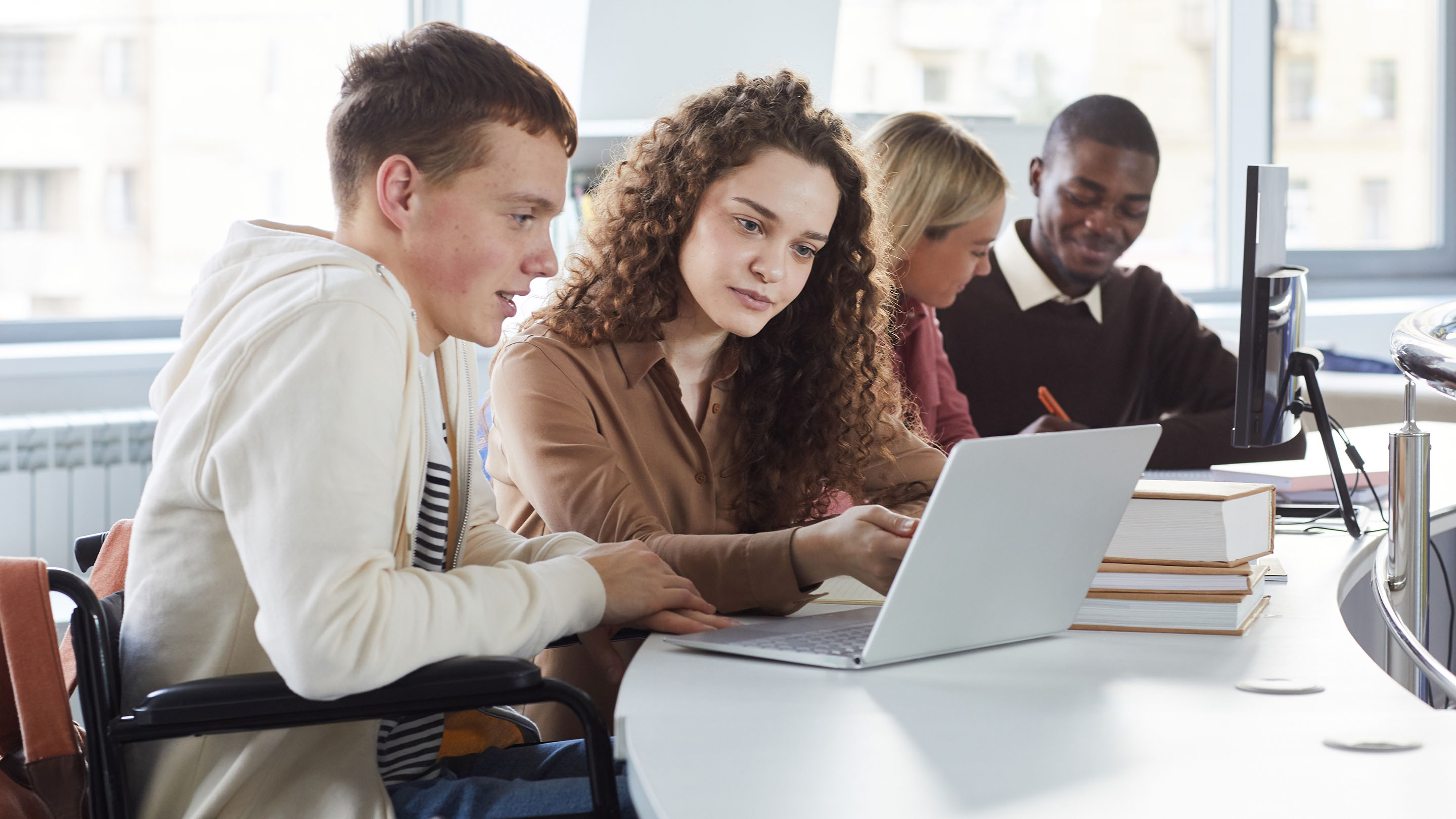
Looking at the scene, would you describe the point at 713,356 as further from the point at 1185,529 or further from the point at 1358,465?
the point at 1358,465

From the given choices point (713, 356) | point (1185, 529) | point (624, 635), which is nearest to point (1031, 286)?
point (713, 356)

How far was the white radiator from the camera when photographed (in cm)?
302

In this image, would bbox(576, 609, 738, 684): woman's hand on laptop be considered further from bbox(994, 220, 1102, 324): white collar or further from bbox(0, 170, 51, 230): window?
bbox(0, 170, 51, 230): window

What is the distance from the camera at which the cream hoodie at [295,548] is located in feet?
3.05

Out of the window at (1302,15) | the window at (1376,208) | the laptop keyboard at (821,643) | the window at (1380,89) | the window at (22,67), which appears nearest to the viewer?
the laptop keyboard at (821,643)

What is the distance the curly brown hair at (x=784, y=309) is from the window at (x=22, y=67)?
2365 mm

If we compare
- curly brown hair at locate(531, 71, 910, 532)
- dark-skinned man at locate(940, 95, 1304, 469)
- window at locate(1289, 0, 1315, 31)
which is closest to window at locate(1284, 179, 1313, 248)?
window at locate(1289, 0, 1315, 31)

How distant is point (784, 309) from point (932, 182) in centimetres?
74

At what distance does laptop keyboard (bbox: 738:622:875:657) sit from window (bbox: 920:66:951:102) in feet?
11.8

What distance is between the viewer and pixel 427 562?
1.20m

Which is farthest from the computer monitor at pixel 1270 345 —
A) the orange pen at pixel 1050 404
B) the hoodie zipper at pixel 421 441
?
the hoodie zipper at pixel 421 441

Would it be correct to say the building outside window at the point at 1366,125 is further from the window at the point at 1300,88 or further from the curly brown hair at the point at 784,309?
the curly brown hair at the point at 784,309

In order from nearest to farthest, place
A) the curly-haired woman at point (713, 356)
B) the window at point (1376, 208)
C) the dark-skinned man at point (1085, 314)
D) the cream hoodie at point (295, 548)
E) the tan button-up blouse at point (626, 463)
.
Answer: the cream hoodie at point (295, 548) < the tan button-up blouse at point (626, 463) < the curly-haired woman at point (713, 356) < the dark-skinned man at point (1085, 314) < the window at point (1376, 208)

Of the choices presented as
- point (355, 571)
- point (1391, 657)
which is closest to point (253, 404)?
point (355, 571)
